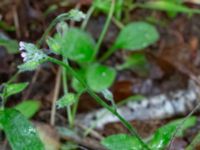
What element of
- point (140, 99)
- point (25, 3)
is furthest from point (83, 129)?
point (25, 3)

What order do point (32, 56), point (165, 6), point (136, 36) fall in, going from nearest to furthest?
point (32, 56), point (136, 36), point (165, 6)

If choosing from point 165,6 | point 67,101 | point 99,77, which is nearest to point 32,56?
point 67,101

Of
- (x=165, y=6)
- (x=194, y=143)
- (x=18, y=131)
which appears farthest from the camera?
(x=165, y=6)

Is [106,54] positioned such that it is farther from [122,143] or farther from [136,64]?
[122,143]

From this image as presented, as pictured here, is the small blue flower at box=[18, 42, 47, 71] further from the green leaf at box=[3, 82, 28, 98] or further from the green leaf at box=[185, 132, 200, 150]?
the green leaf at box=[185, 132, 200, 150]

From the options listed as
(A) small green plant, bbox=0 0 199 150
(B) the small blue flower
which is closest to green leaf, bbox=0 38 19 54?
(A) small green plant, bbox=0 0 199 150

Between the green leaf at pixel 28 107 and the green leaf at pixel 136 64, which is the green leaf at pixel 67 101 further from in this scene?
the green leaf at pixel 136 64
